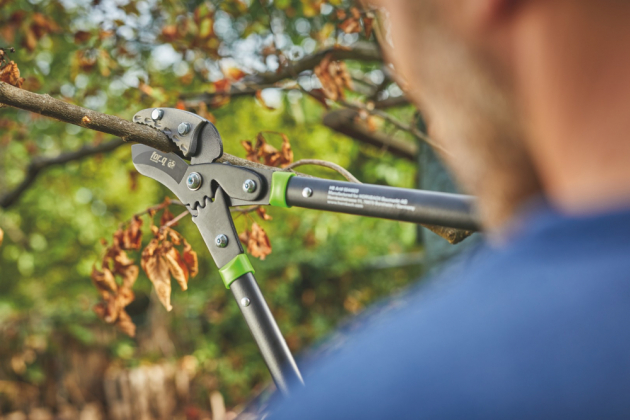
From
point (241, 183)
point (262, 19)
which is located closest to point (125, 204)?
point (262, 19)

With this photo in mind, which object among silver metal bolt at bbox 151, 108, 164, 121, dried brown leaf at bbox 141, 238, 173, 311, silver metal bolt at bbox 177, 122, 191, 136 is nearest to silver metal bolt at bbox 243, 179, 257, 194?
silver metal bolt at bbox 177, 122, 191, 136

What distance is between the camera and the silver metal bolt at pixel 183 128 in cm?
140

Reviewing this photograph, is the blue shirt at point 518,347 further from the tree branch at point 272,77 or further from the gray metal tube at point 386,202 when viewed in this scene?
the tree branch at point 272,77

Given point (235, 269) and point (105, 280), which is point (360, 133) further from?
point (235, 269)

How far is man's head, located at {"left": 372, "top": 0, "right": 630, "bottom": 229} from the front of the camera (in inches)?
18.6

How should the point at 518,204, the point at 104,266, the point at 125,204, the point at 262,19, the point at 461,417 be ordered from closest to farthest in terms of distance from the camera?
1. the point at 461,417
2. the point at 518,204
3. the point at 104,266
4. the point at 262,19
5. the point at 125,204

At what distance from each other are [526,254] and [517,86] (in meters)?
0.16

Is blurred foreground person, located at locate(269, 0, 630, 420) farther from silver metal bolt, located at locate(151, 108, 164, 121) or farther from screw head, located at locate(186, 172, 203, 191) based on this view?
silver metal bolt, located at locate(151, 108, 164, 121)

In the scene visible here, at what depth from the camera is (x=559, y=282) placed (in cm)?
45

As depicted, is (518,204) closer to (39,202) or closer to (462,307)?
(462,307)

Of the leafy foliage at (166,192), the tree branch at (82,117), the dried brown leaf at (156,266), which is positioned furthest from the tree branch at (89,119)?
the leafy foliage at (166,192)

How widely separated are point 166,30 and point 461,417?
13.5 feet

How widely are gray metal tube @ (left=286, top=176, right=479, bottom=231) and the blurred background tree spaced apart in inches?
73.4

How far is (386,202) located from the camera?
1.10m
